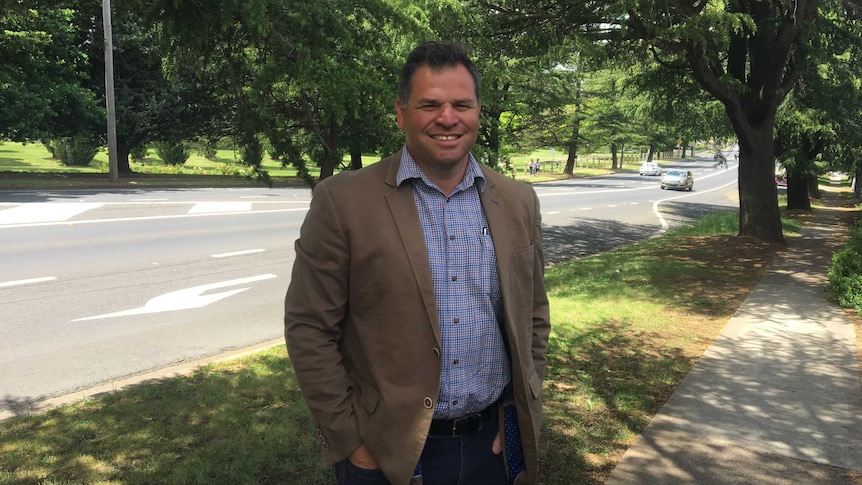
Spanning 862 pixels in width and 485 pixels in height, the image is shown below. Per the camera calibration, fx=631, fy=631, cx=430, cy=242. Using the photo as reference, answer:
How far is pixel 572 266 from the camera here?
34.9 ft

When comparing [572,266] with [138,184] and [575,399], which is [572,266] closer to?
[575,399]

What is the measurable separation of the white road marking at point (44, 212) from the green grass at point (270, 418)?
32.9ft

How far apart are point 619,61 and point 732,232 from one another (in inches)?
210

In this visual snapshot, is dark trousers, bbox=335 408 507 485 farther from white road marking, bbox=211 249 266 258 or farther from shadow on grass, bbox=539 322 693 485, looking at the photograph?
white road marking, bbox=211 249 266 258

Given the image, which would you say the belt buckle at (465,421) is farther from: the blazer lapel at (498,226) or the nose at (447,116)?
the nose at (447,116)

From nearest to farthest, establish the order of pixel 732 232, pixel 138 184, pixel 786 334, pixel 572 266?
pixel 786 334, pixel 572 266, pixel 732 232, pixel 138 184

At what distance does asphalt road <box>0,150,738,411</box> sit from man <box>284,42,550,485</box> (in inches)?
156

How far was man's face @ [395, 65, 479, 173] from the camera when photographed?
183 cm

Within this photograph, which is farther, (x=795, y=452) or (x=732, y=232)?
(x=732, y=232)

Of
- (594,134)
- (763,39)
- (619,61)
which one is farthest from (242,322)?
(594,134)

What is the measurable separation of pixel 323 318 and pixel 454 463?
2.02 ft

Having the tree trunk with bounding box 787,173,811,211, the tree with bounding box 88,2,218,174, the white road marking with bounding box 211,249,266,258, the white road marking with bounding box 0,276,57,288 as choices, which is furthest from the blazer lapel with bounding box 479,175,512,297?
the tree with bounding box 88,2,218,174

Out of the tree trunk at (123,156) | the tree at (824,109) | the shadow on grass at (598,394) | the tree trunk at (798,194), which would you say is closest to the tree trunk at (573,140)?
the tree trunk at (798,194)

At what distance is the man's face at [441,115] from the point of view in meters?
1.83
